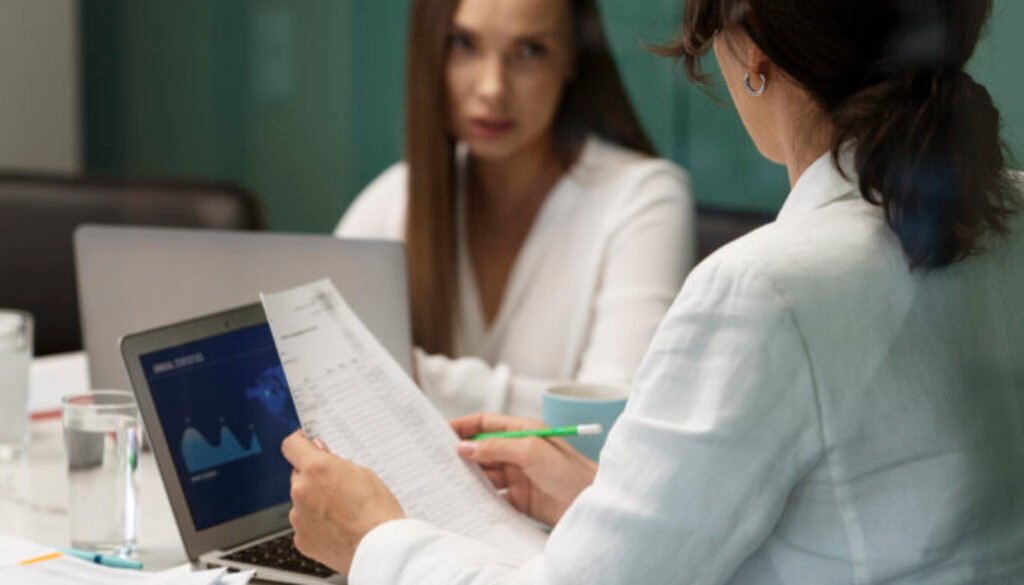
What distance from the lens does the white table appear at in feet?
4.10

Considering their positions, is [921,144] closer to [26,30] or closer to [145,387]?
[145,387]

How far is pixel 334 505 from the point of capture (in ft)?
3.35

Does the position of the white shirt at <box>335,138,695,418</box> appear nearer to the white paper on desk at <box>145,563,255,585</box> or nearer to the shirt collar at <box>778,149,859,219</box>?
the white paper on desk at <box>145,563,255,585</box>

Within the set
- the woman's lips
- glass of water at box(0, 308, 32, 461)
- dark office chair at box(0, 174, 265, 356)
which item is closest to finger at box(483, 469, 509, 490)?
glass of water at box(0, 308, 32, 461)

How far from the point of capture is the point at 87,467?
4.04 ft

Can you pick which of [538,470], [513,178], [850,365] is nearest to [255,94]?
[513,178]

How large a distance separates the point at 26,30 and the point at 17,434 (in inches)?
87.1

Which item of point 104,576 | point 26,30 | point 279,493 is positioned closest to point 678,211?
point 279,493

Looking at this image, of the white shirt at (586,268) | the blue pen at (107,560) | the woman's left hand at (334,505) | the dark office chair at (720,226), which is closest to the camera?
the woman's left hand at (334,505)

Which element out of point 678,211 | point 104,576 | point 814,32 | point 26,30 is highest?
point 26,30

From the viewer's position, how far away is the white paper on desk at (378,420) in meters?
1.10

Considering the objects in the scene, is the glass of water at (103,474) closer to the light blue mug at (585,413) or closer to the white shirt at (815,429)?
the light blue mug at (585,413)

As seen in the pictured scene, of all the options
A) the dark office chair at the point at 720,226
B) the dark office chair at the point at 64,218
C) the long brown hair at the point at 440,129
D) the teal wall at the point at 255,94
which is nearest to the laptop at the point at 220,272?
the long brown hair at the point at 440,129

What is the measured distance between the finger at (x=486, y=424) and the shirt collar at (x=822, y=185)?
0.45 metres
